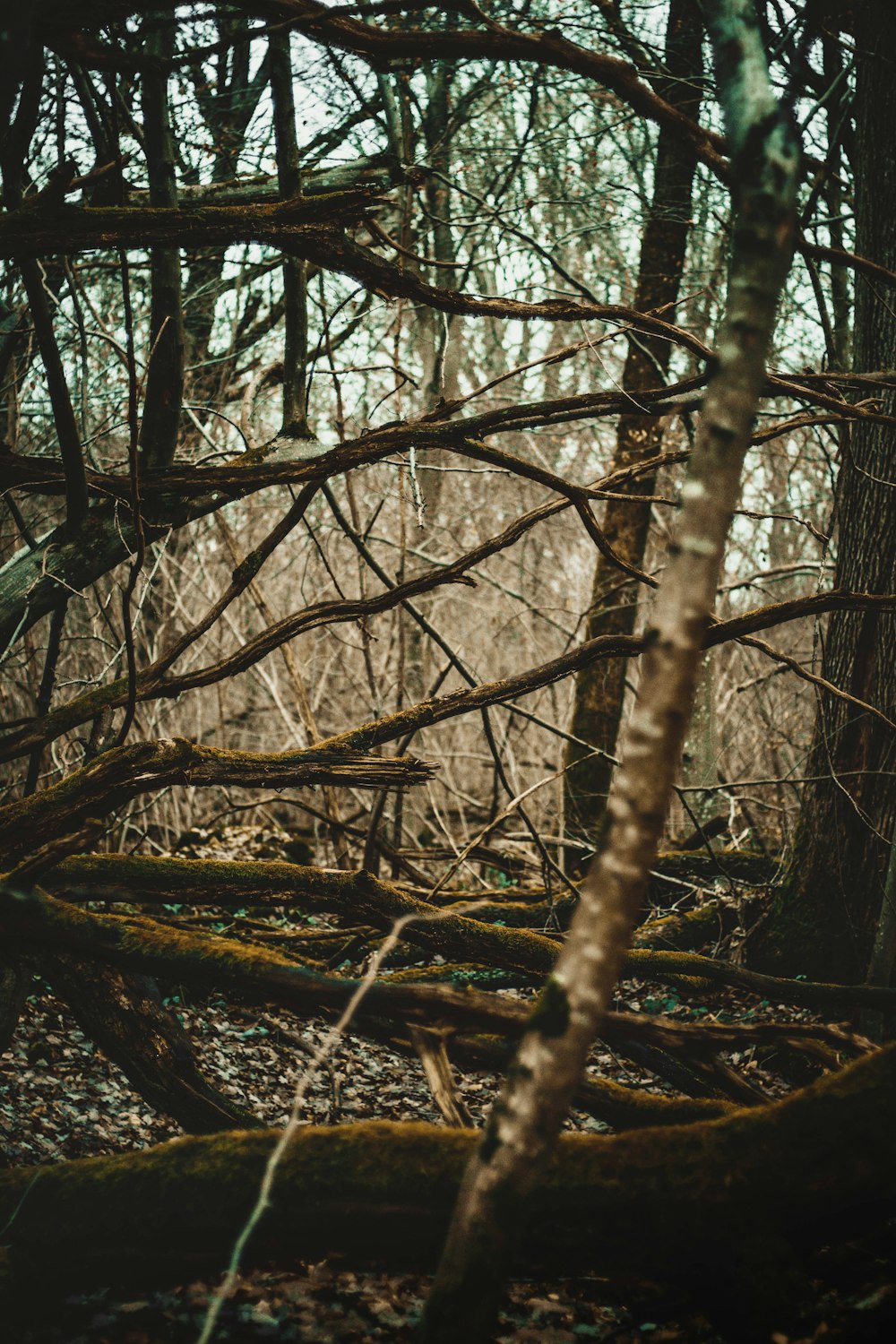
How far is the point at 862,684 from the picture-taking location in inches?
192

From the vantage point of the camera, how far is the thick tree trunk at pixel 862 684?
4801 millimetres

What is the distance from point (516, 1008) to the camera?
9.62 ft

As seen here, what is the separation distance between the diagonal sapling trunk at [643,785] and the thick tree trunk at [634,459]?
17.0 ft

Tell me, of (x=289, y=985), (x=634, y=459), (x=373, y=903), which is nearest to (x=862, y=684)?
(x=373, y=903)

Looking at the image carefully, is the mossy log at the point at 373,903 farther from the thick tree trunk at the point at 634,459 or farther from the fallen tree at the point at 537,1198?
the thick tree trunk at the point at 634,459

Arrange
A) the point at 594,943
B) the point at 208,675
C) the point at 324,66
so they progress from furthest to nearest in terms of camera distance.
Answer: the point at 324,66
the point at 208,675
the point at 594,943

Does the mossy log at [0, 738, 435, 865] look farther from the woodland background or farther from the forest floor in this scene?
the forest floor

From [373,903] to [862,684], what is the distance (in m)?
2.77

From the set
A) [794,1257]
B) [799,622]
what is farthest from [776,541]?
[794,1257]

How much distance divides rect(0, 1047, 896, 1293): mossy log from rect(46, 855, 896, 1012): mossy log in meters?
1.35

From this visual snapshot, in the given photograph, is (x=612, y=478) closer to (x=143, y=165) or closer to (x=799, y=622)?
(x=143, y=165)

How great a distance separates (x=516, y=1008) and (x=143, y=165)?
16.8 ft

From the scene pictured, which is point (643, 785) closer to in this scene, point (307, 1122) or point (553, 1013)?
point (553, 1013)

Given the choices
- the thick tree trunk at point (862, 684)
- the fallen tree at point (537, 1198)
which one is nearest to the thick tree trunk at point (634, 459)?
the thick tree trunk at point (862, 684)
